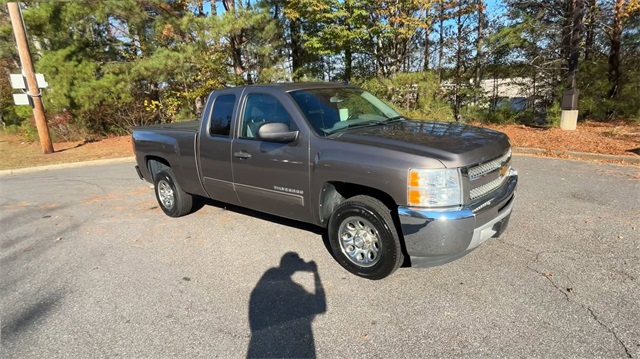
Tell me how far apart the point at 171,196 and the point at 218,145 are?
5.05 ft

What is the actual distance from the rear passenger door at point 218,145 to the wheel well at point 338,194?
1.33 meters

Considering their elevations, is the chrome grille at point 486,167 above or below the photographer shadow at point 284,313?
above

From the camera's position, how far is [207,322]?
9.59ft

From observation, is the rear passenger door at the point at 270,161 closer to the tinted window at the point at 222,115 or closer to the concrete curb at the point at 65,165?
the tinted window at the point at 222,115

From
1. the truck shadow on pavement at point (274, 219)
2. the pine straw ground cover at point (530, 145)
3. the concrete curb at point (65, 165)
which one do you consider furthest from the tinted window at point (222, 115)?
the concrete curb at point (65, 165)

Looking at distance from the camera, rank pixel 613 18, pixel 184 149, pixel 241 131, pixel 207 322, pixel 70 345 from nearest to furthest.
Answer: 1. pixel 70 345
2. pixel 207 322
3. pixel 241 131
4. pixel 184 149
5. pixel 613 18

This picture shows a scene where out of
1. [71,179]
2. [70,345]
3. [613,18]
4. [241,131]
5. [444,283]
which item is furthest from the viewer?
[613,18]

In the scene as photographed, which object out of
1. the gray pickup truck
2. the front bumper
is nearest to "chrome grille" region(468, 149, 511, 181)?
the gray pickup truck

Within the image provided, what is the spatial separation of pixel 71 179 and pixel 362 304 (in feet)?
28.6

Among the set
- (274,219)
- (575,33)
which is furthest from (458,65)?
(274,219)

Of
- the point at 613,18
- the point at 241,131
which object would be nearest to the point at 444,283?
the point at 241,131

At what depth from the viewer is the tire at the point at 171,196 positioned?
5.32 meters

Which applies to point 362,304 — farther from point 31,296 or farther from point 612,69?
point 612,69

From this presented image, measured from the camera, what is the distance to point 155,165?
229 inches
